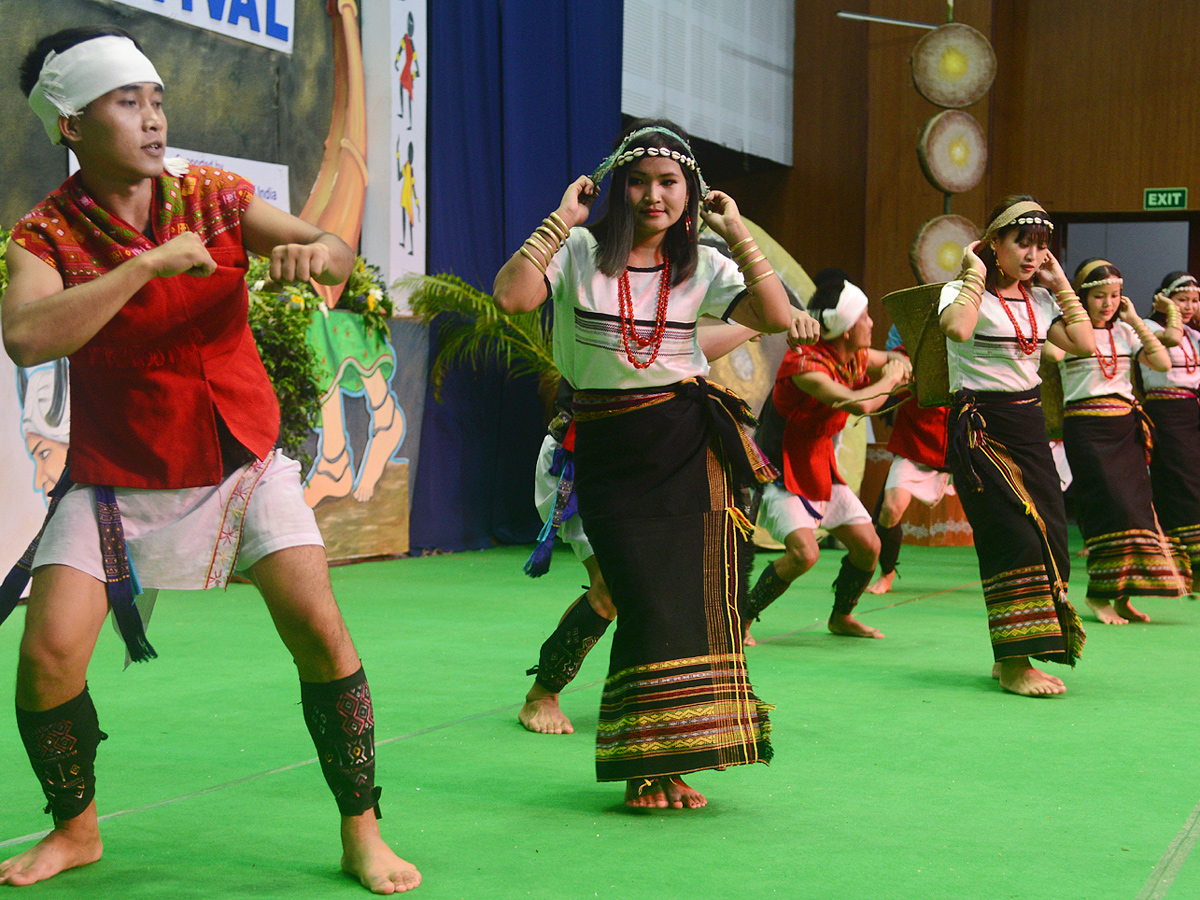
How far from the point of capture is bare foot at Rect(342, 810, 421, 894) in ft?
8.09

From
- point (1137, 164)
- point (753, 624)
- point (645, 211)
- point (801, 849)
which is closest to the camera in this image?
point (801, 849)

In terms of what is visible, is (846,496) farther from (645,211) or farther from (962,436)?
(645,211)

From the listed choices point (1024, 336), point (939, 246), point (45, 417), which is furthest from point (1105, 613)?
point (45, 417)

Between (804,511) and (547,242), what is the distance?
9.44ft

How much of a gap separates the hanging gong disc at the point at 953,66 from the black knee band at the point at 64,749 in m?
9.17

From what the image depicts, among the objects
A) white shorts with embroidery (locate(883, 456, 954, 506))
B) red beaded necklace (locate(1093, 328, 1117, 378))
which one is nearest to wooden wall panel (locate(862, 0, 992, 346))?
white shorts with embroidery (locate(883, 456, 954, 506))

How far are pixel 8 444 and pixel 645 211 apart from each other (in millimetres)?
4507

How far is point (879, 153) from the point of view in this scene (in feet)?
42.0

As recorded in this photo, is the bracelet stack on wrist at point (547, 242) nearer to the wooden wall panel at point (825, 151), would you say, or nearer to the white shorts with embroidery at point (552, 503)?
the white shorts with embroidery at point (552, 503)

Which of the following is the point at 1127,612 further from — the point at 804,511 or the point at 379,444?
the point at 379,444

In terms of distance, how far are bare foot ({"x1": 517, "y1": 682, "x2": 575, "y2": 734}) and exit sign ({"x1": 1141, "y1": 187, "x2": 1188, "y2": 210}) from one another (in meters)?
10.5

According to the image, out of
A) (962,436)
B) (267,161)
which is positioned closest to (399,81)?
(267,161)

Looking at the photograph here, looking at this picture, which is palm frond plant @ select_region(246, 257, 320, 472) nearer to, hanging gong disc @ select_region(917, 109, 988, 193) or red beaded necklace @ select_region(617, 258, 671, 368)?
red beaded necklace @ select_region(617, 258, 671, 368)

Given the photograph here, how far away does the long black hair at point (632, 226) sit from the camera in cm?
318
